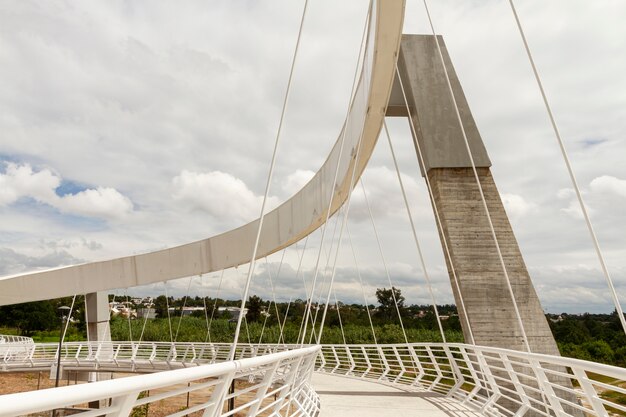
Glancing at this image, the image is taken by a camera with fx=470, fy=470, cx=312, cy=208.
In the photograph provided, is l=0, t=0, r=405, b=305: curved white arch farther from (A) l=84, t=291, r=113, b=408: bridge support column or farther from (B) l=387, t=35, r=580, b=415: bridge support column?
(B) l=387, t=35, r=580, b=415: bridge support column

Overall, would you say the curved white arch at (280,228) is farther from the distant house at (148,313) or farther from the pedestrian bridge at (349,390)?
the pedestrian bridge at (349,390)

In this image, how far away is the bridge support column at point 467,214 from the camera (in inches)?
382

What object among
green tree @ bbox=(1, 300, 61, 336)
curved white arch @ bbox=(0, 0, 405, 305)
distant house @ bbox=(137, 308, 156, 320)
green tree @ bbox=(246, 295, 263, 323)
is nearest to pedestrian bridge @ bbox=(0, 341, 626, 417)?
curved white arch @ bbox=(0, 0, 405, 305)

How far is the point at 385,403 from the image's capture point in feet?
23.2

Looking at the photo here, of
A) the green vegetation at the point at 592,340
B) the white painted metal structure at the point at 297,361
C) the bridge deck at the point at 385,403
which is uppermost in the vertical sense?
the white painted metal structure at the point at 297,361

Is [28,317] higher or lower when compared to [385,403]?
higher

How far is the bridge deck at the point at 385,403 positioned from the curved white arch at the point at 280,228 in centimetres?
337

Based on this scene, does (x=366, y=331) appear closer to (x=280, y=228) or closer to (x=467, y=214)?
(x=280, y=228)

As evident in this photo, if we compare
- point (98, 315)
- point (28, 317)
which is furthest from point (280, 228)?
point (28, 317)

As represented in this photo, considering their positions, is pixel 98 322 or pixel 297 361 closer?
pixel 297 361

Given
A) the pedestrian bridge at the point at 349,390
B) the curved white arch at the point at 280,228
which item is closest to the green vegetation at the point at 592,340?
the curved white arch at the point at 280,228

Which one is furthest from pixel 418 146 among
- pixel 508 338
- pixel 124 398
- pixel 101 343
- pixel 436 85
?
pixel 101 343

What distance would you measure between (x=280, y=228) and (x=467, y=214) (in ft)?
18.5

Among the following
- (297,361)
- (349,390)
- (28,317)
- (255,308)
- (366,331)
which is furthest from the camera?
(28,317)
